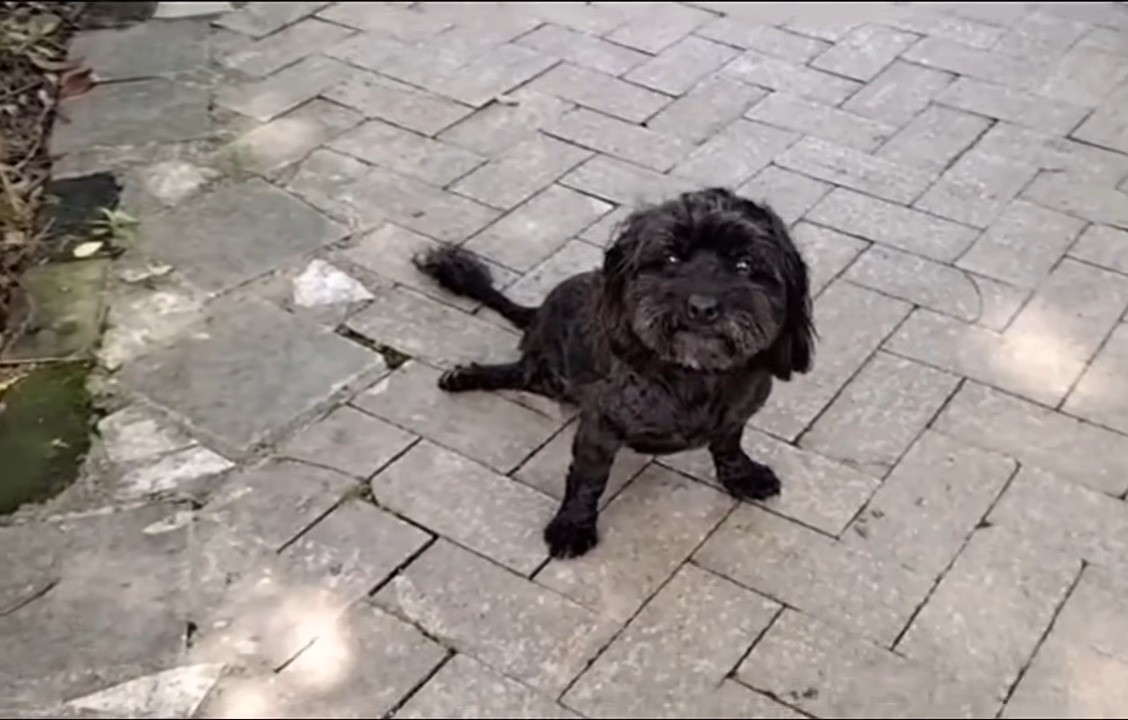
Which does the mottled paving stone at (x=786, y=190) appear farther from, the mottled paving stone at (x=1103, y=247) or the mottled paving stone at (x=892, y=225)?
the mottled paving stone at (x=1103, y=247)

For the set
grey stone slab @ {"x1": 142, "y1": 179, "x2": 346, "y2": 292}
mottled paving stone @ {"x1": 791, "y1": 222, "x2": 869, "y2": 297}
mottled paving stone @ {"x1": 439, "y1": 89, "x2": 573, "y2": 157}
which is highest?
grey stone slab @ {"x1": 142, "y1": 179, "x2": 346, "y2": 292}

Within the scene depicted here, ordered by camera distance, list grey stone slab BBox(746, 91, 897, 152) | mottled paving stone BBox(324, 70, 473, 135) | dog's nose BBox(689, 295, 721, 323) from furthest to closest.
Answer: mottled paving stone BBox(324, 70, 473, 135) → grey stone slab BBox(746, 91, 897, 152) → dog's nose BBox(689, 295, 721, 323)

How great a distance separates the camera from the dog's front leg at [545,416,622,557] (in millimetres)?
3031

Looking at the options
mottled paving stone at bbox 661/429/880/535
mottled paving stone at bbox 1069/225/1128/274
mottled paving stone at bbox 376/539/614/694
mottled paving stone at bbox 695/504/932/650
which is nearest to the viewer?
mottled paving stone at bbox 376/539/614/694

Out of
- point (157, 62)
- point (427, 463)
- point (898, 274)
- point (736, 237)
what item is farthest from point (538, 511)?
point (157, 62)

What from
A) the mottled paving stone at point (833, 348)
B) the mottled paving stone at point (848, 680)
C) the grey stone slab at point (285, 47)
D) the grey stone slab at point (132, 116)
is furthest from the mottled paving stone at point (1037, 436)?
the grey stone slab at point (285, 47)

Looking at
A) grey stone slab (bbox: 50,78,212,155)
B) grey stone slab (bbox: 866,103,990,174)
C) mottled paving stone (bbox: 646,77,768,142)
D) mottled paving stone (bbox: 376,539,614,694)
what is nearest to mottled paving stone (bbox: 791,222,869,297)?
grey stone slab (bbox: 866,103,990,174)

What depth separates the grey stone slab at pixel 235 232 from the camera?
3996mm

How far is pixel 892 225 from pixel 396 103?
1.63 meters

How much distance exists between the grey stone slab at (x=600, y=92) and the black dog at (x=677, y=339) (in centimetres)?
154

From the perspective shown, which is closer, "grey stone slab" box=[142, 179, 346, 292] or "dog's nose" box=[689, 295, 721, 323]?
"dog's nose" box=[689, 295, 721, 323]

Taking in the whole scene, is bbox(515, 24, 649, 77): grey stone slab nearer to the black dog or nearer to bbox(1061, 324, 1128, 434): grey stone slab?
the black dog

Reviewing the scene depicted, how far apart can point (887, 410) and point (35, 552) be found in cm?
190

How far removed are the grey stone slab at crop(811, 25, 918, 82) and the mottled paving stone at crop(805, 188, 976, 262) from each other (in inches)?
33.0
